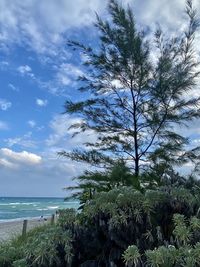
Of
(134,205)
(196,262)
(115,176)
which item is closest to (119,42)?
(115,176)

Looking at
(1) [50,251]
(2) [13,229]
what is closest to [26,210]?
(2) [13,229]

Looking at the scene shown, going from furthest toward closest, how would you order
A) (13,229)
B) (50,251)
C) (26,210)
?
(26,210) < (13,229) < (50,251)

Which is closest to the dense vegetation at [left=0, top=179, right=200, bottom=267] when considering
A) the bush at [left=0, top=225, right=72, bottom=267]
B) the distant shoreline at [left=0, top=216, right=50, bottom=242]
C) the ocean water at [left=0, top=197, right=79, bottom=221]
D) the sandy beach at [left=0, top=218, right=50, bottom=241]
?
the bush at [left=0, top=225, right=72, bottom=267]

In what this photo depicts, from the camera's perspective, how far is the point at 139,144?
15938 mm

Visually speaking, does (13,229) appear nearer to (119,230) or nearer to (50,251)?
(50,251)

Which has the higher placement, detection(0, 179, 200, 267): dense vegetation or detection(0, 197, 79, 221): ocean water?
detection(0, 197, 79, 221): ocean water

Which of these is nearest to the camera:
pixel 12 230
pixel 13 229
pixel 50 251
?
pixel 50 251

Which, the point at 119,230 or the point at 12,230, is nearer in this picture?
the point at 119,230

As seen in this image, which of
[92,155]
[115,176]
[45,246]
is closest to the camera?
[45,246]

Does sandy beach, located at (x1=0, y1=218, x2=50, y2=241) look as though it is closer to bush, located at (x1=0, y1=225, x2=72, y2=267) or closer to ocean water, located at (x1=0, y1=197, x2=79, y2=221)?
ocean water, located at (x1=0, y1=197, x2=79, y2=221)

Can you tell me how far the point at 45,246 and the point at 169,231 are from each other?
1263 mm

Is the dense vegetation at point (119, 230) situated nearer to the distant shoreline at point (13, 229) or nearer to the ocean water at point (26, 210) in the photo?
the distant shoreline at point (13, 229)

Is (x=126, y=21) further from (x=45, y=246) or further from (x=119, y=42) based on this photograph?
(x=45, y=246)

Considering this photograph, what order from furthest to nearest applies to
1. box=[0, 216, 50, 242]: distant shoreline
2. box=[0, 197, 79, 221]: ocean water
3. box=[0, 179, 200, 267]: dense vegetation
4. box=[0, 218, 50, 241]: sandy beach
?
box=[0, 197, 79, 221]: ocean water < box=[0, 218, 50, 241]: sandy beach < box=[0, 216, 50, 242]: distant shoreline < box=[0, 179, 200, 267]: dense vegetation
